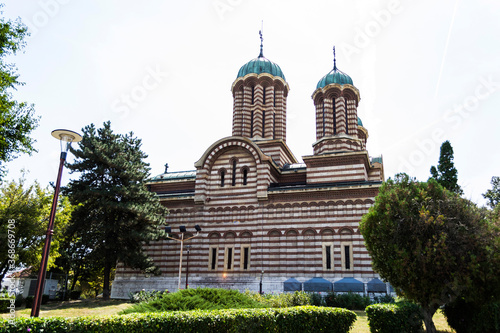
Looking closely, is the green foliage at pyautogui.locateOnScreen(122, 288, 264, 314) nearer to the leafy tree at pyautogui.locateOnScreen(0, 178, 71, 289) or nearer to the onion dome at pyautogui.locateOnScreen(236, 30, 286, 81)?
the leafy tree at pyautogui.locateOnScreen(0, 178, 71, 289)

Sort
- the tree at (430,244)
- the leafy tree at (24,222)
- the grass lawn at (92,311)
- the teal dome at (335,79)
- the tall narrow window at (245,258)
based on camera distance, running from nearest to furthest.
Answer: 1. the tree at (430,244)
2. the grass lawn at (92,311)
3. the leafy tree at (24,222)
4. the tall narrow window at (245,258)
5. the teal dome at (335,79)

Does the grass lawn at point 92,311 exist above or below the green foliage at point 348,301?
below

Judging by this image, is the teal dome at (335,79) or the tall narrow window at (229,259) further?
the teal dome at (335,79)

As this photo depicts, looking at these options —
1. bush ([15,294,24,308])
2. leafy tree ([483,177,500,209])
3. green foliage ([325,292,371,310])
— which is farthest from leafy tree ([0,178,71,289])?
leafy tree ([483,177,500,209])

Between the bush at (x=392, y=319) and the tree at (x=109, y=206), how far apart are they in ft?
55.6

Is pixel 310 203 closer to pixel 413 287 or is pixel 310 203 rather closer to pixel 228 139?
pixel 228 139

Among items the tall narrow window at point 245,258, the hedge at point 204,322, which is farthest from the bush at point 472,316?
the tall narrow window at point 245,258

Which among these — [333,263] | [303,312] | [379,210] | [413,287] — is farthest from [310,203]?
[303,312]

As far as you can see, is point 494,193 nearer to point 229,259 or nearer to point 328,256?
point 328,256

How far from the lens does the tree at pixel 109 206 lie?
2508cm

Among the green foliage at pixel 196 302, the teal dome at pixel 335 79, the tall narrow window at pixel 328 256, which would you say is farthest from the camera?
the teal dome at pixel 335 79

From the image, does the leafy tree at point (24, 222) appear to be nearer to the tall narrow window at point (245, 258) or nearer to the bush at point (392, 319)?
the tall narrow window at point (245, 258)

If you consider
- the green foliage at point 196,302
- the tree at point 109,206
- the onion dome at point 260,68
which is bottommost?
the green foliage at point 196,302

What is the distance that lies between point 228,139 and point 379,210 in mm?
18344
